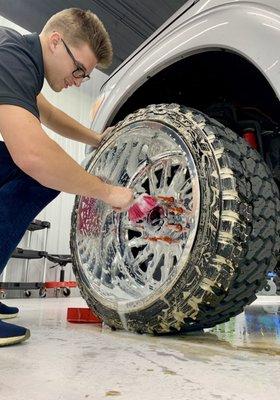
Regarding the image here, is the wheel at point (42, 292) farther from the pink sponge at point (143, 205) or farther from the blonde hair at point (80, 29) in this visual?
the blonde hair at point (80, 29)

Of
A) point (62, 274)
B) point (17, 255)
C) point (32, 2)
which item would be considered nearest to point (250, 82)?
point (32, 2)

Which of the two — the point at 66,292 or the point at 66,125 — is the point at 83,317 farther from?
the point at 66,292

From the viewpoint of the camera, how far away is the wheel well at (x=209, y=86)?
140 cm

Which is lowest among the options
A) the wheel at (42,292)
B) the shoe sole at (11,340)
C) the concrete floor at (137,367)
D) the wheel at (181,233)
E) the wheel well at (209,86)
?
the wheel at (42,292)

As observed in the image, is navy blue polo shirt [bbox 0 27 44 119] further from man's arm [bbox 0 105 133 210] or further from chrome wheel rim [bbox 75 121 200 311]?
chrome wheel rim [bbox 75 121 200 311]

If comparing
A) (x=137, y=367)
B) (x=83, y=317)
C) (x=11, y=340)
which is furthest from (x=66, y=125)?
(x=137, y=367)

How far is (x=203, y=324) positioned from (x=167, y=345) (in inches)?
6.2

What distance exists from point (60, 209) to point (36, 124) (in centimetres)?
373

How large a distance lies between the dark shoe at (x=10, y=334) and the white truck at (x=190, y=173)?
1.02ft

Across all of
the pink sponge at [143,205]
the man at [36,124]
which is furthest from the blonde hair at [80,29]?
the pink sponge at [143,205]

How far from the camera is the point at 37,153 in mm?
1014

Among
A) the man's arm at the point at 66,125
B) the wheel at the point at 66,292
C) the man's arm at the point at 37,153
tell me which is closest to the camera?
the man's arm at the point at 37,153

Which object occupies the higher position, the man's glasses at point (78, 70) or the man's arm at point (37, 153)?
the man's glasses at point (78, 70)

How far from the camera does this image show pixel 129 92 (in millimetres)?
1531
